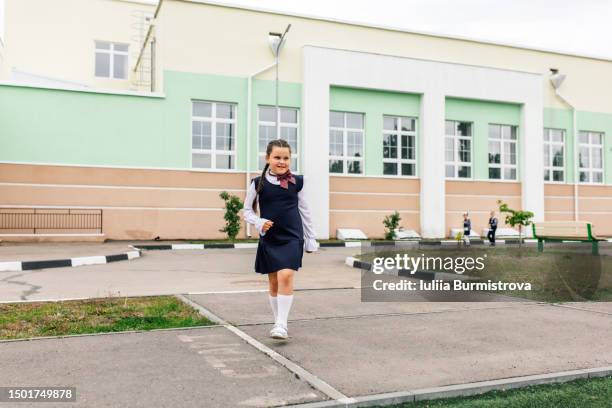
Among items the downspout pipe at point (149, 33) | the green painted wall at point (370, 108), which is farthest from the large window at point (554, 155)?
the downspout pipe at point (149, 33)

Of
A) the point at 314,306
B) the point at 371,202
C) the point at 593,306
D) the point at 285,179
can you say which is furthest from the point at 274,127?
the point at 285,179

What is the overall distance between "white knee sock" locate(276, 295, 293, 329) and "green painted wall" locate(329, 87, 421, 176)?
62.6ft

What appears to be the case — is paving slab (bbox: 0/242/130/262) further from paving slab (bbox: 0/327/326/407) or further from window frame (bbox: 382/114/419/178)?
window frame (bbox: 382/114/419/178)

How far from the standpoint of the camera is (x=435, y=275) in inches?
371

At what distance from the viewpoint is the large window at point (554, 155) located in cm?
2742

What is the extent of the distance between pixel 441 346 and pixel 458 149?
2209 centimetres

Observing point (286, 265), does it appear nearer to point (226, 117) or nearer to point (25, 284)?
point (25, 284)

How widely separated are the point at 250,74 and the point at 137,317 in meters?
17.6

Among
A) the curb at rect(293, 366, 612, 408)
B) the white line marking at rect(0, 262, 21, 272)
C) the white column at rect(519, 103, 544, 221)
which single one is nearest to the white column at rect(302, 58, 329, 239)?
the white column at rect(519, 103, 544, 221)

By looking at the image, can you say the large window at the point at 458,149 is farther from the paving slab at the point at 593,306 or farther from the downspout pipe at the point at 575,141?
the paving slab at the point at 593,306

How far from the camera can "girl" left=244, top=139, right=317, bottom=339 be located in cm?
512

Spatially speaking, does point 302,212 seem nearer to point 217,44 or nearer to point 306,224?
point 306,224

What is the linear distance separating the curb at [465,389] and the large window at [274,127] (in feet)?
61.2

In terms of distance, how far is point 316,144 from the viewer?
75.2 feet
